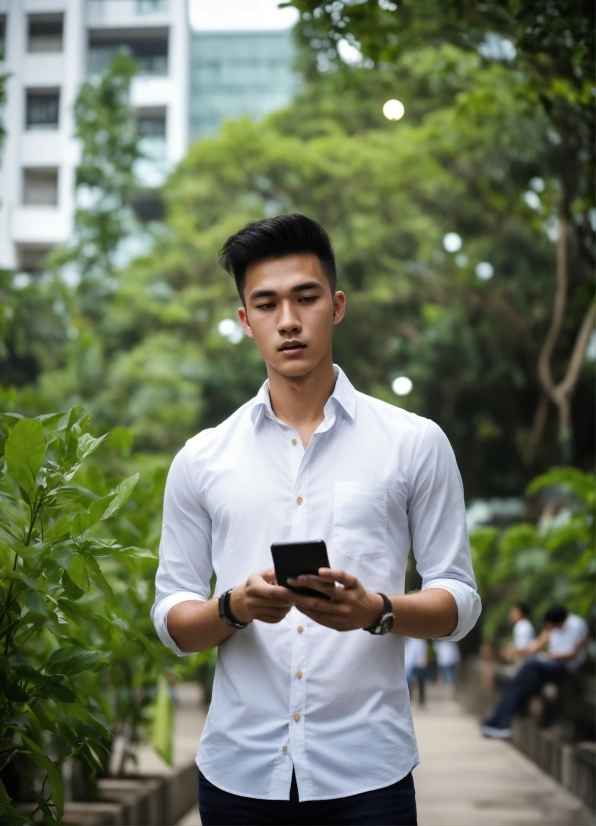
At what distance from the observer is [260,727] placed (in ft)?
6.58

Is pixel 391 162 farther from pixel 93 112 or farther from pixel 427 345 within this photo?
pixel 93 112

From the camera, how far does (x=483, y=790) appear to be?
8.81 metres

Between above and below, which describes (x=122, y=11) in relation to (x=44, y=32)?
above

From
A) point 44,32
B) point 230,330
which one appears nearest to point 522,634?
point 44,32

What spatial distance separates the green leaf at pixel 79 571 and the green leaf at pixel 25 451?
17cm

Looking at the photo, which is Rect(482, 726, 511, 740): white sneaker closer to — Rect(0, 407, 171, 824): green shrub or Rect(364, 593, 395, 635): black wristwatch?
Rect(0, 407, 171, 824): green shrub

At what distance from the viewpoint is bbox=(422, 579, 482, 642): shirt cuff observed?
2016mm

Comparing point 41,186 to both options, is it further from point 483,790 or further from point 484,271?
point 483,790

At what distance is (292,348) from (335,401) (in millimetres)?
138

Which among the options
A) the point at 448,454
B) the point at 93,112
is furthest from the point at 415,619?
the point at 93,112

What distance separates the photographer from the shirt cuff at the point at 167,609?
210 cm

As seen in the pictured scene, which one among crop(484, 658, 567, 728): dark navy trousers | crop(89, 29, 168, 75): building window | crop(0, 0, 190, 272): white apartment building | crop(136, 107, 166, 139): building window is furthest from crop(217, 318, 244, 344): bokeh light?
crop(484, 658, 567, 728): dark navy trousers

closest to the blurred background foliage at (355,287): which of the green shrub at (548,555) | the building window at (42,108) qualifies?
the building window at (42,108)

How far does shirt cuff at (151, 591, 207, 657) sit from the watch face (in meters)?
0.36
